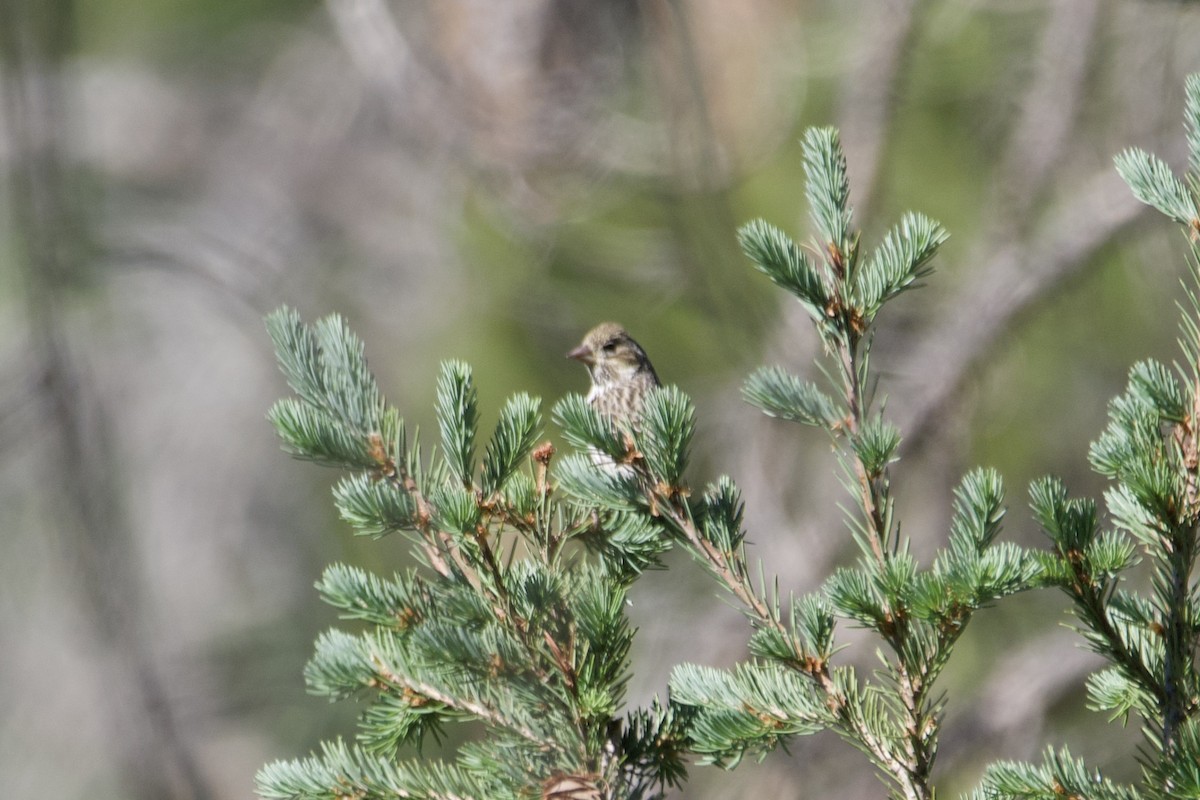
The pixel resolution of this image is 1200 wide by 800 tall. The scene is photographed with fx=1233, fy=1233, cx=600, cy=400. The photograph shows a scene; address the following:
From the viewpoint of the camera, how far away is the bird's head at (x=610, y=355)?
117 inches

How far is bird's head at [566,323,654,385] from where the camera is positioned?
2.97 metres

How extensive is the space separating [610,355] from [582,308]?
2371 millimetres

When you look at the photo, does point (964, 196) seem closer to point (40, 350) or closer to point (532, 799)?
point (40, 350)

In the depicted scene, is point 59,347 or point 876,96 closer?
point 59,347

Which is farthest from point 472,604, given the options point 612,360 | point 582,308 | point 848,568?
point 582,308

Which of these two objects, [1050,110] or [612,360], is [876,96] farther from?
[612,360]

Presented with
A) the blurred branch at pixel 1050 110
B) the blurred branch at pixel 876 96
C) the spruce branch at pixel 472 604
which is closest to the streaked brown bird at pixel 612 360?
the blurred branch at pixel 876 96

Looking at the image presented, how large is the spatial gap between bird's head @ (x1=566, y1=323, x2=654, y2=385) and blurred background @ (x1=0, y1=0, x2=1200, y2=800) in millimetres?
1257

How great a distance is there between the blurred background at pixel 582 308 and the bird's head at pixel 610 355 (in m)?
1.26

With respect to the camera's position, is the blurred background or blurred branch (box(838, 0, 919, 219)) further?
blurred branch (box(838, 0, 919, 219))

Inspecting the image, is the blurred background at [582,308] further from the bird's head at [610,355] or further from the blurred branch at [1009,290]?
the bird's head at [610,355]

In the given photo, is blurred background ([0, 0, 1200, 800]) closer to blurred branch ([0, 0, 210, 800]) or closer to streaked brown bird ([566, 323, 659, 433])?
blurred branch ([0, 0, 210, 800])

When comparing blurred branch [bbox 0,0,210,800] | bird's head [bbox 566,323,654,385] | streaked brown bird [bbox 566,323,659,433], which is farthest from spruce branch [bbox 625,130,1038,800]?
blurred branch [bbox 0,0,210,800]

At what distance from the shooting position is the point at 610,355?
3.01 m
